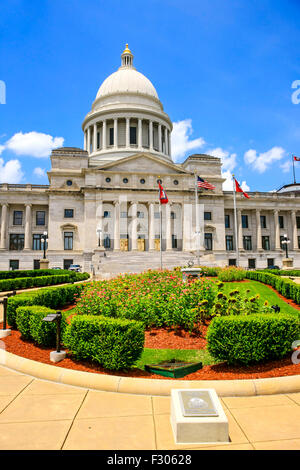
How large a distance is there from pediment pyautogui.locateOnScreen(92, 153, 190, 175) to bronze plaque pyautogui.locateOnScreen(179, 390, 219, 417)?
5224cm

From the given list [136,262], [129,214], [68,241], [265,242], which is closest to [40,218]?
[68,241]

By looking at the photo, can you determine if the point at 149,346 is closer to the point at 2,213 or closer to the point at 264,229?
the point at 2,213

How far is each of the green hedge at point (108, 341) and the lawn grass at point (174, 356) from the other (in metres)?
1.13

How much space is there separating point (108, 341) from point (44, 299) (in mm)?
7888

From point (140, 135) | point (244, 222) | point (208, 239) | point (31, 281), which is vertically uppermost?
point (140, 135)

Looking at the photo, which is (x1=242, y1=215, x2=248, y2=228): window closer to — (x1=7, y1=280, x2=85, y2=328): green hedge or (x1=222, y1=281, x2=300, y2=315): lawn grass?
(x1=222, y1=281, x2=300, y2=315): lawn grass

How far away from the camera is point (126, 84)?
2916 inches

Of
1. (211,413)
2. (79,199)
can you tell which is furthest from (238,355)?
(79,199)

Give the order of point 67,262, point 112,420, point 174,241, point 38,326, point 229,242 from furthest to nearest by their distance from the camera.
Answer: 1. point 229,242
2. point 174,241
3. point 67,262
4. point 38,326
5. point 112,420

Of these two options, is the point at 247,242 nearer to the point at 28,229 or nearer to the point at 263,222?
the point at 263,222

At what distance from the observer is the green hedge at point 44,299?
12.3 metres

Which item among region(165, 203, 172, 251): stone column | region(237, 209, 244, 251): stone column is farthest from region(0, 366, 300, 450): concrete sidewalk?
region(237, 209, 244, 251): stone column

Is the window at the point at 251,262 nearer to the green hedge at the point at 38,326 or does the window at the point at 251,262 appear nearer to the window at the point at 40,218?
the window at the point at 40,218

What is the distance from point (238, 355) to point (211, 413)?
299 centimetres
